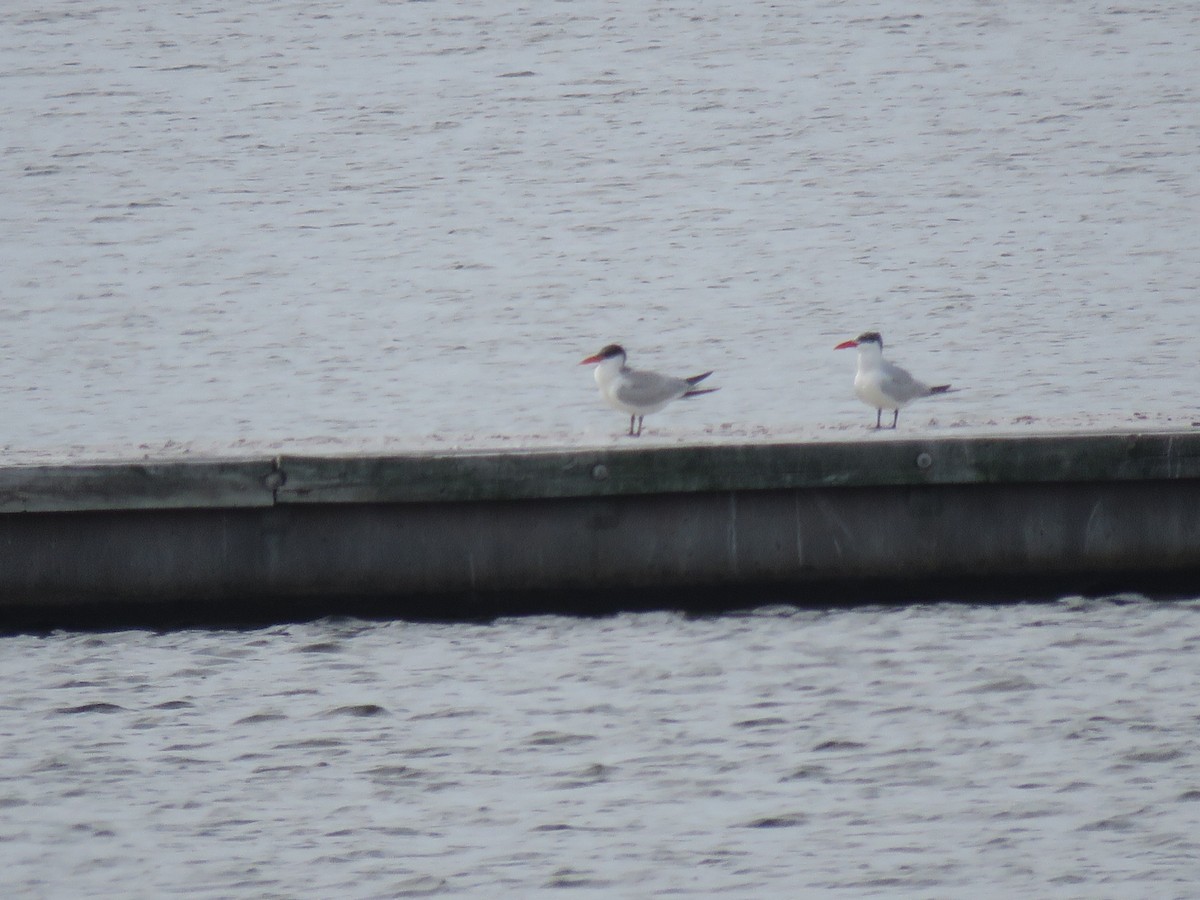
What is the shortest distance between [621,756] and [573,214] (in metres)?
25.8

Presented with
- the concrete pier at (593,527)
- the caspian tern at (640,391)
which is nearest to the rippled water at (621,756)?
the concrete pier at (593,527)

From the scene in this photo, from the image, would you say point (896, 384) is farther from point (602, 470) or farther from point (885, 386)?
point (602, 470)

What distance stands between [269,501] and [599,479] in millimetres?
1791

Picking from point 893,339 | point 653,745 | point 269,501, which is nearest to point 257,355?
point 893,339

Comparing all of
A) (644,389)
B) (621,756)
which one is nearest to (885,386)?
(644,389)

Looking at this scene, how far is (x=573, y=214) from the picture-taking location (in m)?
33.6

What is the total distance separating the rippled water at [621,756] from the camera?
283 inches

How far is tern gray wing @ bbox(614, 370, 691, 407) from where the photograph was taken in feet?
36.2

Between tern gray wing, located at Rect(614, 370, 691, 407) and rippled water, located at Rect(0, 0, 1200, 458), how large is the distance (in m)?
0.25

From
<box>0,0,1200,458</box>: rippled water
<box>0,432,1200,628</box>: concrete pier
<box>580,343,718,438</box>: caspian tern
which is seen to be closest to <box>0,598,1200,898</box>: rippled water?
<box>0,432,1200,628</box>: concrete pier

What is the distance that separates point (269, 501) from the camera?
9805 mm

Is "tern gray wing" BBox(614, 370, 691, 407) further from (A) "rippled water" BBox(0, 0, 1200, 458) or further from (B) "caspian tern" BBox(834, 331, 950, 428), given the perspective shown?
(B) "caspian tern" BBox(834, 331, 950, 428)

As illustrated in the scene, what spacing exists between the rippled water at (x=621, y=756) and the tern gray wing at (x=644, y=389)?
1.45 m

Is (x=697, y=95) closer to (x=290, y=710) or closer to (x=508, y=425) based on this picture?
(x=508, y=425)
